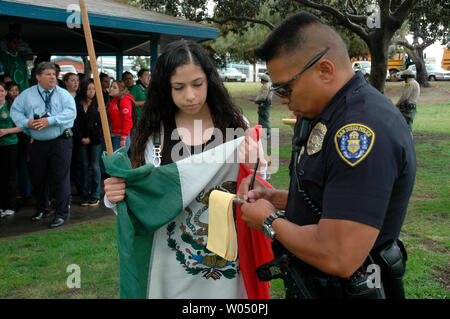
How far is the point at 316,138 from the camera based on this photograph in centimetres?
153

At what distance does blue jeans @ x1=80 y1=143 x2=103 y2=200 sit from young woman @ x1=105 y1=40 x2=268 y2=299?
4822mm

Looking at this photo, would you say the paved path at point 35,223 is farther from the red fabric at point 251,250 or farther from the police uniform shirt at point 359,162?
the police uniform shirt at point 359,162

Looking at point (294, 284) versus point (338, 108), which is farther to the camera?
point (294, 284)

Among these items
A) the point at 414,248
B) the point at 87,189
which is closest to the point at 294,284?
the point at 414,248

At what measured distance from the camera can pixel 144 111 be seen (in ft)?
8.01

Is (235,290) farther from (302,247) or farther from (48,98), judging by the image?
(48,98)

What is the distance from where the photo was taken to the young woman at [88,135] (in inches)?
267

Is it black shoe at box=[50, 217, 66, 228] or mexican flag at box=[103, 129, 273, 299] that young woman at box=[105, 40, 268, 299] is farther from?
black shoe at box=[50, 217, 66, 228]

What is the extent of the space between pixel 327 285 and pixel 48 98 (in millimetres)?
5123

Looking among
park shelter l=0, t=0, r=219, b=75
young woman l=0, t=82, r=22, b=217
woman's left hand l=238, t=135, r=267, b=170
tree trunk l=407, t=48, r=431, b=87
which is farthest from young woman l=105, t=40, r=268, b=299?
tree trunk l=407, t=48, r=431, b=87

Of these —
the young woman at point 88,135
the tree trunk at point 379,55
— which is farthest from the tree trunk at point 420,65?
the young woman at point 88,135

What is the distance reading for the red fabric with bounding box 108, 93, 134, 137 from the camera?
7.12 meters

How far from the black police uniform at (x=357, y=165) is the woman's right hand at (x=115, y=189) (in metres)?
0.86

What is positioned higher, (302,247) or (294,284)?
(302,247)
